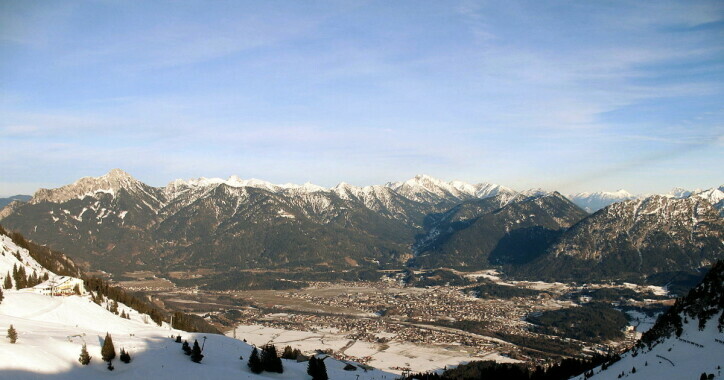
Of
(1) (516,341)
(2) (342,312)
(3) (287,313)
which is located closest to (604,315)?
(1) (516,341)

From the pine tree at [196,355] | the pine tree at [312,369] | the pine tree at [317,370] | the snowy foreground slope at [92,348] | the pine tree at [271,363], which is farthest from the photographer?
the pine tree at [312,369]

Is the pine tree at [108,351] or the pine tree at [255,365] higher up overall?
the pine tree at [108,351]

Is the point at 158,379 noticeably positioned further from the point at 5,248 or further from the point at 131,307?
the point at 5,248

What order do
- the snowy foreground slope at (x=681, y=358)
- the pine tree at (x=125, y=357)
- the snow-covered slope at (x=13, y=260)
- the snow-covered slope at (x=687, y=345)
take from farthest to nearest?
the snow-covered slope at (x=13, y=260), the pine tree at (x=125, y=357), the snow-covered slope at (x=687, y=345), the snowy foreground slope at (x=681, y=358)

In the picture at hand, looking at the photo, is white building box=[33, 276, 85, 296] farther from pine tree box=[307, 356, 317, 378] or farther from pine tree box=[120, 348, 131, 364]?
pine tree box=[307, 356, 317, 378]

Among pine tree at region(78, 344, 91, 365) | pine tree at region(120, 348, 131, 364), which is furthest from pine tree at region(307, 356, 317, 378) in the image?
pine tree at region(78, 344, 91, 365)

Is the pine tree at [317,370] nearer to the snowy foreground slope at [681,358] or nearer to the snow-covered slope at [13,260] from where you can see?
the snowy foreground slope at [681,358]

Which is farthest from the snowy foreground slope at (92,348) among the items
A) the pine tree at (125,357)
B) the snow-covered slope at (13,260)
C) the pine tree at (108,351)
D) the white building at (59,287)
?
the snow-covered slope at (13,260)
